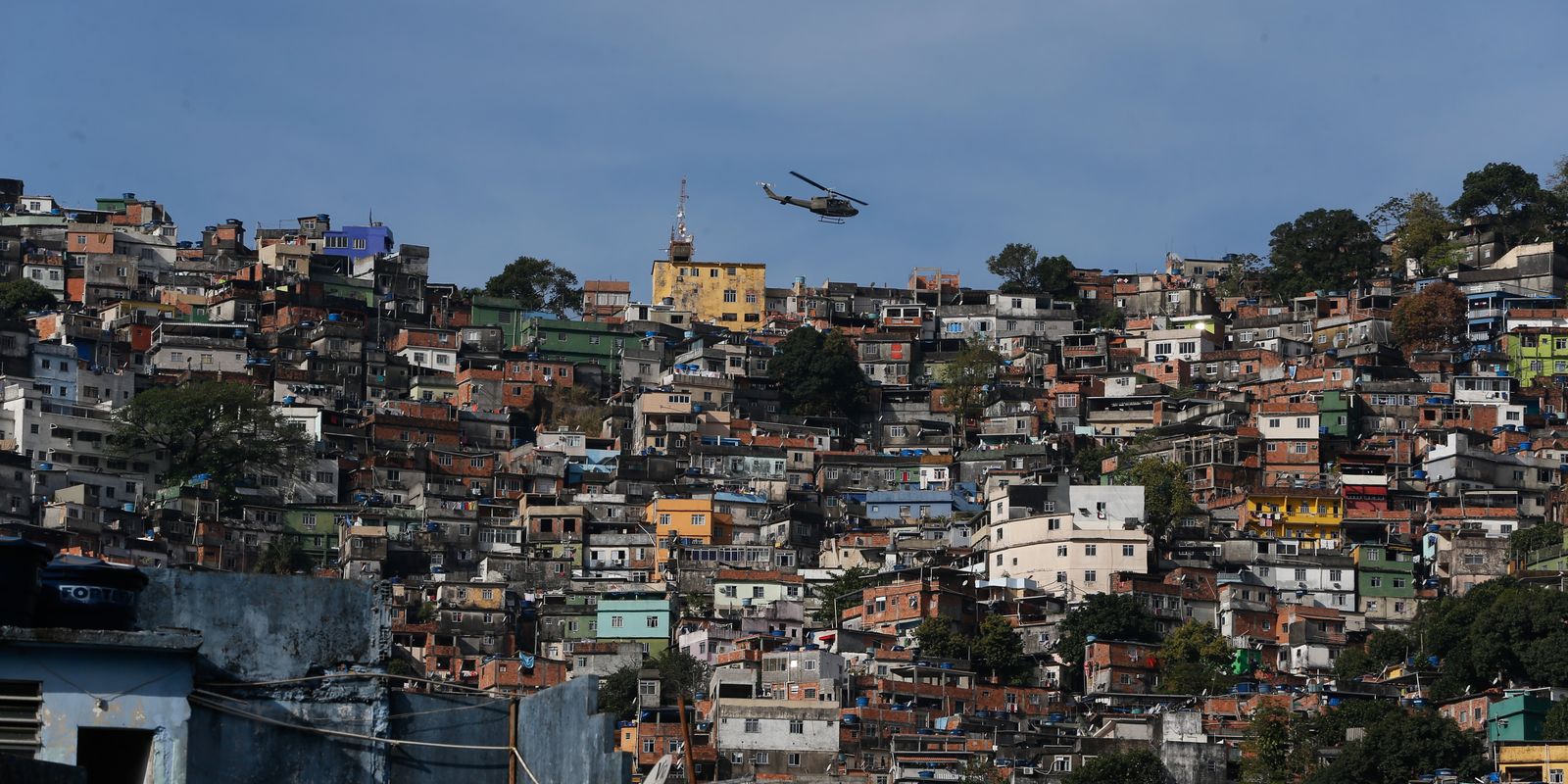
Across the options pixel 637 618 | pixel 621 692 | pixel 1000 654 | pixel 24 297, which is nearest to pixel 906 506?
pixel 637 618

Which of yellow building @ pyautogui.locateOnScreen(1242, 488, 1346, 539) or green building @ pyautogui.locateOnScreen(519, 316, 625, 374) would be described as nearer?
yellow building @ pyautogui.locateOnScreen(1242, 488, 1346, 539)

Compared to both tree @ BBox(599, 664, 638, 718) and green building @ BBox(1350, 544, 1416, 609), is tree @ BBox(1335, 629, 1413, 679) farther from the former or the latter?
tree @ BBox(599, 664, 638, 718)

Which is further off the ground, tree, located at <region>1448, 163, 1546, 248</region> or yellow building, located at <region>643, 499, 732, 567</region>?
tree, located at <region>1448, 163, 1546, 248</region>

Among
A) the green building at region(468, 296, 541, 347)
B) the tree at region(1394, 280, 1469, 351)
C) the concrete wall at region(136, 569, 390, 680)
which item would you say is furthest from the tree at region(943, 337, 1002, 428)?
the concrete wall at region(136, 569, 390, 680)

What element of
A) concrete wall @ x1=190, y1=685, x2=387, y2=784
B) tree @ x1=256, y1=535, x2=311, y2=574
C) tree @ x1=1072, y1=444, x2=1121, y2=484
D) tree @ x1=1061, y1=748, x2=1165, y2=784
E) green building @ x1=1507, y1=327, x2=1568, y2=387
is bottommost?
tree @ x1=1061, y1=748, x2=1165, y2=784

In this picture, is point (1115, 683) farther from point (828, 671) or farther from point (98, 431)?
point (98, 431)

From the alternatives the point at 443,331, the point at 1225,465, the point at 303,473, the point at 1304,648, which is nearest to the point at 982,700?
the point at 1304,648

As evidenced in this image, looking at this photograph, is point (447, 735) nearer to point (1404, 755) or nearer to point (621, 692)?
point (1404, 755)

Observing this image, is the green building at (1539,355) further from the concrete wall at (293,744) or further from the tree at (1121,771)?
the concrete wall at (293,744)
